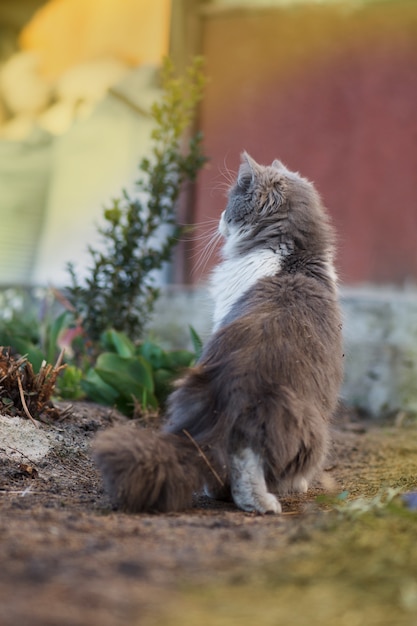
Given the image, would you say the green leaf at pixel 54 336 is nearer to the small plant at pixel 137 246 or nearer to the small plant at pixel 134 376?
the small plant at pixel 137 246

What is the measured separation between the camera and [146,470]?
244 cm

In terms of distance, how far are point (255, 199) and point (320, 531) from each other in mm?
1440

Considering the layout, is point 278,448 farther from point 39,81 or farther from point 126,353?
point 39,81

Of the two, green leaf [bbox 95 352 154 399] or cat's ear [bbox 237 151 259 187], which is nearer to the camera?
cat's ear [bbox 237 151 259 187]

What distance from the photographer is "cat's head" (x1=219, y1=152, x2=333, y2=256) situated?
3109 mm

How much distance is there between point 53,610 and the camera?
5.06 ft

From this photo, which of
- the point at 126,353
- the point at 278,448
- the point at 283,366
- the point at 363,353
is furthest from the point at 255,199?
the point at 363,353

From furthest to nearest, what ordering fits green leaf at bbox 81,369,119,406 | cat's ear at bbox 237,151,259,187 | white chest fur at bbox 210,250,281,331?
green leaf at bbox 81,369,119,406 → cat's ear at bbox 237,151,259,187 → white chest fur at bbox 210,250,281,331

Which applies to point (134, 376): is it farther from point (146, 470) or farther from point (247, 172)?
point (146, 470)

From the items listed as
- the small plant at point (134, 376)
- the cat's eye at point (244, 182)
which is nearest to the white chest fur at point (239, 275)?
the cat's eye at point (244, 182)

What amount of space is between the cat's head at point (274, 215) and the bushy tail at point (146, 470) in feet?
3.03

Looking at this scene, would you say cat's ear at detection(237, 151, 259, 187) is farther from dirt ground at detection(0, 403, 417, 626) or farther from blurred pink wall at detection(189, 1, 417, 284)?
blurred pink wall at detection(189, 1, 417, 284)

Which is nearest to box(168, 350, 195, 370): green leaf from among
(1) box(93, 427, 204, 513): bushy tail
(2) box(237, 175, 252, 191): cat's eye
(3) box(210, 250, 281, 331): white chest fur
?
(3) box(210, 250, 281, 331): white chest fur

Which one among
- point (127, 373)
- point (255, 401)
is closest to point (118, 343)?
point (127, 373)
